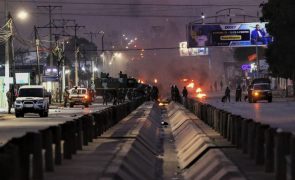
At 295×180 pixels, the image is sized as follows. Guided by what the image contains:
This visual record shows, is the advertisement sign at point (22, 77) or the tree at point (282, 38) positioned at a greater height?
the tree at point (282, 38)

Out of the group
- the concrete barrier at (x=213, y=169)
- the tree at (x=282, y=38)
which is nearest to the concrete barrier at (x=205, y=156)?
the concrete barrier at (x=213, y=169)

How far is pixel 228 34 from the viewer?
98625mm

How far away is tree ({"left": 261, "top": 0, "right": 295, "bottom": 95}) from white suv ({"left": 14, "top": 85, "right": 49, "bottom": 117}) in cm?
3838

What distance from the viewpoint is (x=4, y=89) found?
72312 mm

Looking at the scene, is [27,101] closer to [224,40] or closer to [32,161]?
[32,161]

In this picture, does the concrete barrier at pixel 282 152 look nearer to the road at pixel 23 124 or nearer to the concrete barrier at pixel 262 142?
the concrete barrier at pixel 262 142

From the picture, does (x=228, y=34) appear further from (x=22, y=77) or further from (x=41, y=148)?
(x=41, y=148)

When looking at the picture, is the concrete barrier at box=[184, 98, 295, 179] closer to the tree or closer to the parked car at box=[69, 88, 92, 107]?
the parked car at box=[69, 88, 92, 107]

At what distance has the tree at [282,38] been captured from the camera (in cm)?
8288

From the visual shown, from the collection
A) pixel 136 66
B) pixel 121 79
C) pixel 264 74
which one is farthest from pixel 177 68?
pixel 121 79

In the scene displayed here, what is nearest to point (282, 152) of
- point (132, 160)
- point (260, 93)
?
point (132, 160)

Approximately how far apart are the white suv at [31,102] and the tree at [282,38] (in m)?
38.4

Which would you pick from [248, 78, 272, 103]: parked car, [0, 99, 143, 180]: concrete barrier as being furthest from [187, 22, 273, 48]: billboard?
[0, 99, 143, 180]: concrete barrier

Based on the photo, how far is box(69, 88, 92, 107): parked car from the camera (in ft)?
250
